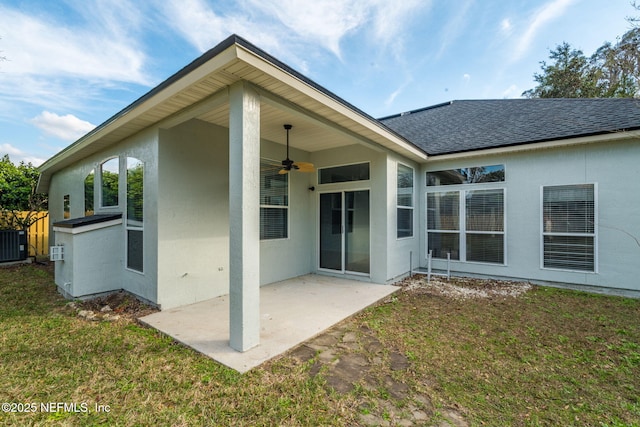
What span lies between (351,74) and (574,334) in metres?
9.13

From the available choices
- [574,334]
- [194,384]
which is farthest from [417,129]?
[194,384]

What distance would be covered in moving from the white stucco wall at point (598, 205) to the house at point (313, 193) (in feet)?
0.07

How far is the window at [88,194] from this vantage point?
6.31 m

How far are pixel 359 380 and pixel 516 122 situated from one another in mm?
7331

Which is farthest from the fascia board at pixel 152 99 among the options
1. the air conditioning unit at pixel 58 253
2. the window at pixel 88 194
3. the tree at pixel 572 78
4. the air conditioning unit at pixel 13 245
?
the tree at pixel 572 78

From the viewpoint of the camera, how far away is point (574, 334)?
11.3 ft

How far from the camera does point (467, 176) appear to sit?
654 cm

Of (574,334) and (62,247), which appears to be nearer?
(574,334)

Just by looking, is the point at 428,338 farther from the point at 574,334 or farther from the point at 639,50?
the point at 639,50

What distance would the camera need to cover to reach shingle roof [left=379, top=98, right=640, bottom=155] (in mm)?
5363

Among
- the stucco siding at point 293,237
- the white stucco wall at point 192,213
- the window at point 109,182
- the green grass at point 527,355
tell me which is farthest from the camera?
the stucco siding at point 293,237

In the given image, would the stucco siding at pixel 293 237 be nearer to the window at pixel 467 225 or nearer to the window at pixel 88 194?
the window at pixel 467 225

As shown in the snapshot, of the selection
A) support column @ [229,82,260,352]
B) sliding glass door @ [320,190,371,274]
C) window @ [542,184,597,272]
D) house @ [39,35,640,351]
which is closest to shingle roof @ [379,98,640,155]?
house @ [39,35,640,351]

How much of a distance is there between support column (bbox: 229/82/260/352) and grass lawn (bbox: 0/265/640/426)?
0.44 metres
